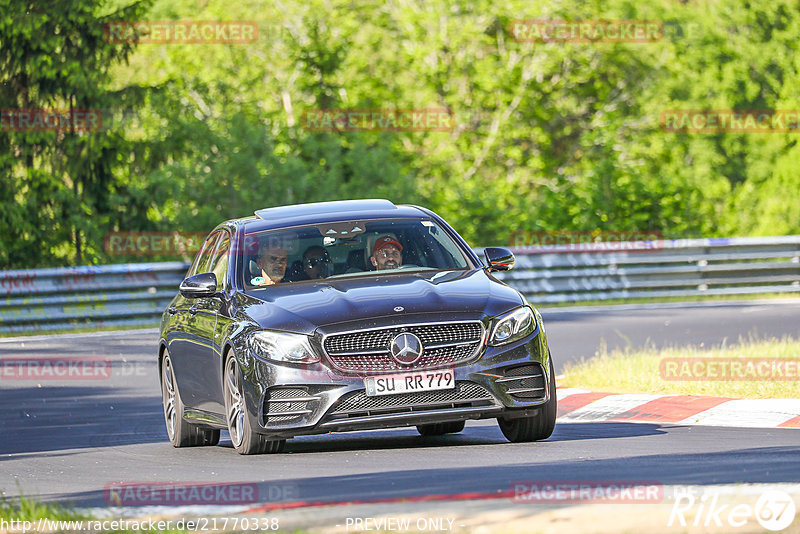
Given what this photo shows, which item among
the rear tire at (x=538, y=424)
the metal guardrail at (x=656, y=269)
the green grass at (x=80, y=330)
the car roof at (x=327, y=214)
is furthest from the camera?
the metal guardrail at (x=656, y=269)

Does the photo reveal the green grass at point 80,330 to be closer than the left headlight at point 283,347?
No

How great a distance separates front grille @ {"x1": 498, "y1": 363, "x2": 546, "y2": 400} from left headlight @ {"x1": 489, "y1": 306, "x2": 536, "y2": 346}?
0.19 m

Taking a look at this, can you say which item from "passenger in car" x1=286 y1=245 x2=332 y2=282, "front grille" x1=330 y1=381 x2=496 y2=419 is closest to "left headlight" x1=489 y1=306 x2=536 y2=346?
"front grille" x1=330 y1=381 x2=496 y2=419

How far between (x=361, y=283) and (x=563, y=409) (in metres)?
2.91

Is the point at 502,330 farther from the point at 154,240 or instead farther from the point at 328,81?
the point at 328,81

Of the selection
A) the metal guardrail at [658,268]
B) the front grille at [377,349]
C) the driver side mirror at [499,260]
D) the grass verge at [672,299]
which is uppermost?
the driver side mirror at [499,260]

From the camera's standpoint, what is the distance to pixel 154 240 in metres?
30.7

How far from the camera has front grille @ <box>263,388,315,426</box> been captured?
30.0 ft

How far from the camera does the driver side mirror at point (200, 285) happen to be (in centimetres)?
1034

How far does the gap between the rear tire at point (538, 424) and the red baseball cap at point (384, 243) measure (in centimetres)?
145

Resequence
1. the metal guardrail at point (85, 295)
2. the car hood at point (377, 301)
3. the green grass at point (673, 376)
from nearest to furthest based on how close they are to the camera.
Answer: the car hood at point (377, 301) < the green grass at point (673, 376) < the metal guardrail at point (85, 295)

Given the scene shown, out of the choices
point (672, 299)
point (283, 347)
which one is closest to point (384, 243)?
point (283, 347)

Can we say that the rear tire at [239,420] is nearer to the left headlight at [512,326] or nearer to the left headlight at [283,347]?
the left headlight at [283,347]

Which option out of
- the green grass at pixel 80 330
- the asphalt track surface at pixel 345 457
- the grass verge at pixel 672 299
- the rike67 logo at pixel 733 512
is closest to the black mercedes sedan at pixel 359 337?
the asphalt track surface at pixel 345 457
